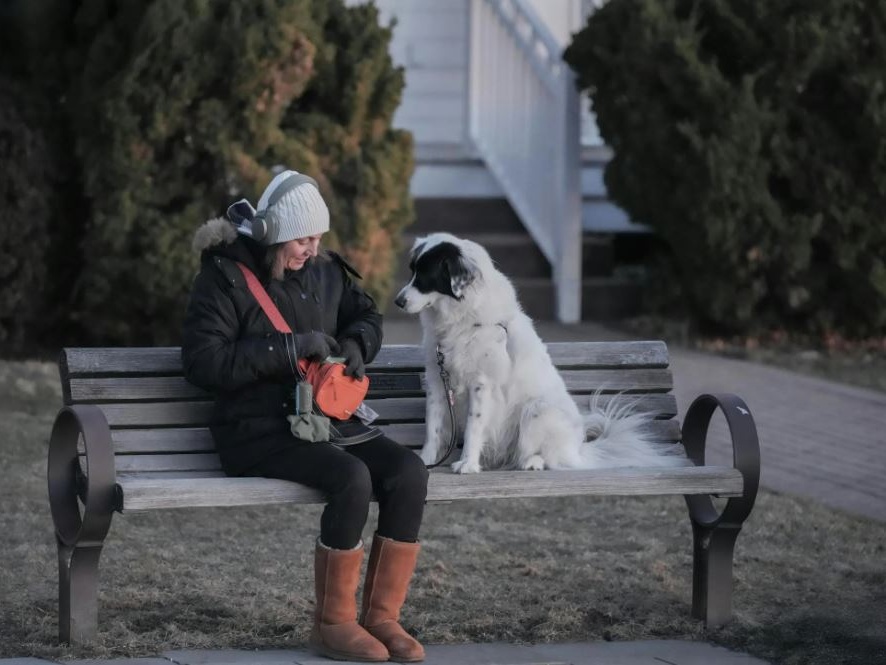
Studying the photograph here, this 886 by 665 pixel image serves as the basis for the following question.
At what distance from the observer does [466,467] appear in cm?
528

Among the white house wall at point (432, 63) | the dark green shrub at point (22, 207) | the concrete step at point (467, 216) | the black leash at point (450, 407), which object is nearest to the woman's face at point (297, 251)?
the black leash at point (450, 407)

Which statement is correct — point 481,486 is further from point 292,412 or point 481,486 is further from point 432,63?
point 432,63

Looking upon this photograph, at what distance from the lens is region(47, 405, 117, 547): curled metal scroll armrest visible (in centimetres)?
461

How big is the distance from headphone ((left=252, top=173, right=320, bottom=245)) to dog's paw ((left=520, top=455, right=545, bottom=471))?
1.16 m

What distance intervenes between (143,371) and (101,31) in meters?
4.79

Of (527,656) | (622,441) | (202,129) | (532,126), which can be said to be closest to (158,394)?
(527,656)

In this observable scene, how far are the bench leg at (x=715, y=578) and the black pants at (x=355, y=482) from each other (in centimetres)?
107

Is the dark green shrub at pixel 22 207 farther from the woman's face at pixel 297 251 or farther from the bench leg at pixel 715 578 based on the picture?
the bench leg at pixel 715 578

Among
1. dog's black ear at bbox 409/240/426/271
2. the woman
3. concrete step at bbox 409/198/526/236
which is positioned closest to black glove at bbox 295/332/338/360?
the woman

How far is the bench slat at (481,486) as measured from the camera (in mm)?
4656

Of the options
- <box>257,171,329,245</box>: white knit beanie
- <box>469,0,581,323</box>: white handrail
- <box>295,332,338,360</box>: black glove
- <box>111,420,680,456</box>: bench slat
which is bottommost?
<box>111,420,680,456</box>: bench slat

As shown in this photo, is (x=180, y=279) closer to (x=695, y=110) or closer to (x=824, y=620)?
(x=695, y=110)

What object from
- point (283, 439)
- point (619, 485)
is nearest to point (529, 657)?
point (619, 485)

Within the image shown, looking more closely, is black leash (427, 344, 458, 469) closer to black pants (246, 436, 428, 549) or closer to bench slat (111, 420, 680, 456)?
black pants (246, 436, 428, 549)
